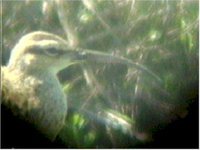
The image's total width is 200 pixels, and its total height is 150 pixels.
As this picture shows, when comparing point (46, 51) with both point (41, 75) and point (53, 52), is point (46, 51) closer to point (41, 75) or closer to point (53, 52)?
point (53, 52)

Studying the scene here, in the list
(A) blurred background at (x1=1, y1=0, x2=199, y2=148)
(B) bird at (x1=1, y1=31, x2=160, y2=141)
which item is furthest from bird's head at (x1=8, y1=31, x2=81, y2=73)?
(A) blurred background at (x1=1, y1=0, x2=199, y2=148)

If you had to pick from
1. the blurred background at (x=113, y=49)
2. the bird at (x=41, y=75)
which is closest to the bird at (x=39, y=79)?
the bird at (x=41, y=75)

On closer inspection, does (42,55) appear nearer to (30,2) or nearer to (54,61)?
(54,61)

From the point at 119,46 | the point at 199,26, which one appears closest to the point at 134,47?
the point at 119,46

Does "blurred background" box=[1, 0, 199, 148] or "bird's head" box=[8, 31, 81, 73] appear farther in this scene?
"blurred background" box=[1, 0, 199, 148]

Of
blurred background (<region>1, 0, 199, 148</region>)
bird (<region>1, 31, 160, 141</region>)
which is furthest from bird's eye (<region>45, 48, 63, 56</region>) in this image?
blurred background (<region>1, 0, 199, 148</region>)

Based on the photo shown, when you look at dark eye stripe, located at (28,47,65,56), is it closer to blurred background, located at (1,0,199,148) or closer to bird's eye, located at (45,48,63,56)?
bird's eye, located at (45,48,63,56)

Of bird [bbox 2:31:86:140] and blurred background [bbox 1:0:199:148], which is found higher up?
blurred background [bbox 1:0:199:148]
